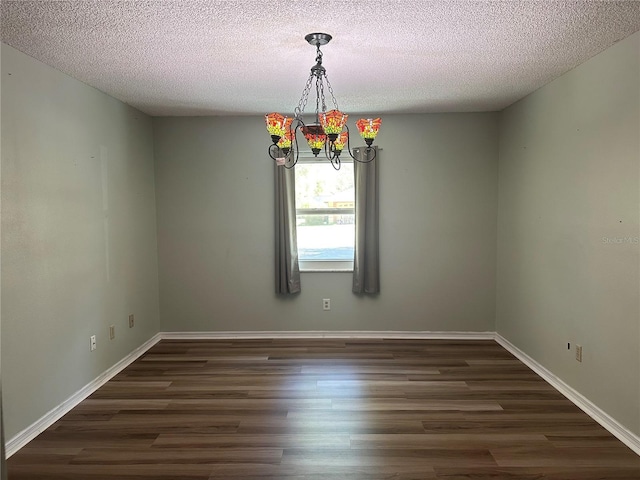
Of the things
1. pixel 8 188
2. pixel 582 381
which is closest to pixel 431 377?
pixel 582 381

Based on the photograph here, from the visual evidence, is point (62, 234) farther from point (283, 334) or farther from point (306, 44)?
point (283, 334)

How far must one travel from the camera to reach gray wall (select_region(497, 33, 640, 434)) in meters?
2.58

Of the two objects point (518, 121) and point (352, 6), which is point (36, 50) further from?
point (518, 121)

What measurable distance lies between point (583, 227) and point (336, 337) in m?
2.57

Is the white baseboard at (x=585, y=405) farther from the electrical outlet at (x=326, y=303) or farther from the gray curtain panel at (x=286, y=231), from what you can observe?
the gray curtain panel at (x=286, y=231)

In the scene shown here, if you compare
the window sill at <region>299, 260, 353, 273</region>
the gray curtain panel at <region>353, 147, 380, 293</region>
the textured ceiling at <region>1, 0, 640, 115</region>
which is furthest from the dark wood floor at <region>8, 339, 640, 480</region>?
the textured ceiling at <region>1, 0, 640, 115</region>

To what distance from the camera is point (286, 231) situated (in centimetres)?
456

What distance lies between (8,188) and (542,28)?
308 cm

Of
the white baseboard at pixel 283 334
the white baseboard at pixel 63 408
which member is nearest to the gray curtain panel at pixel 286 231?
the white baseboard at pixel 283 334

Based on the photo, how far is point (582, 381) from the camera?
10.0 ft

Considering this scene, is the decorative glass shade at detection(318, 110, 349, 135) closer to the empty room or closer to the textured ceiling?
the empty room

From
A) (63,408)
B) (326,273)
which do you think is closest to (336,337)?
(326,273)

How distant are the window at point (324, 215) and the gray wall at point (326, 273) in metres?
0.19

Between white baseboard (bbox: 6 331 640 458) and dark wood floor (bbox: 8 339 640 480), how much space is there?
0.06 meters
